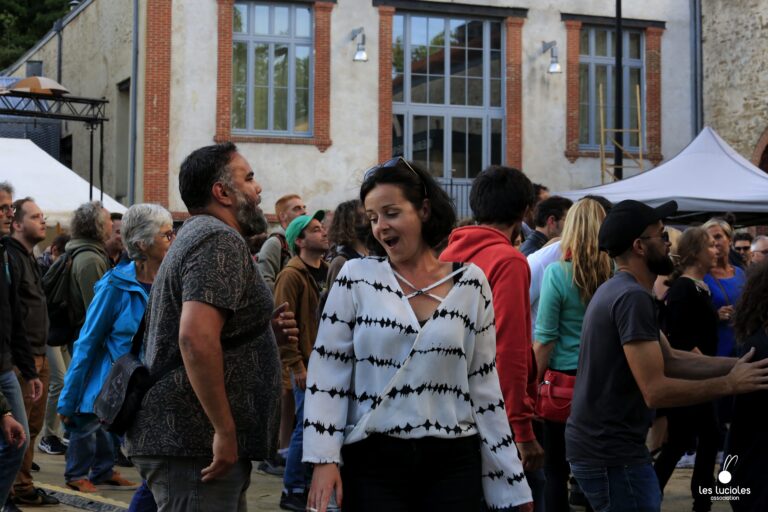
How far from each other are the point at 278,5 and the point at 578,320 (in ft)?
61.6

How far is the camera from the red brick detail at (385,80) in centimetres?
2486

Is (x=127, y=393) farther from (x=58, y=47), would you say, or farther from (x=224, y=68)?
(x=58, y=47)

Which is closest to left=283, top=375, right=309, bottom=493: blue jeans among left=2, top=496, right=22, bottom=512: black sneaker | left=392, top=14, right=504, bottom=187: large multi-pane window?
left=2, top=496, right=22, bottom=512: black sneaker

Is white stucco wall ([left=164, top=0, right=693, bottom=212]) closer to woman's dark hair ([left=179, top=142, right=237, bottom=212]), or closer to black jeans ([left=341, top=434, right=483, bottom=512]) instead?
woman's dark hair ([left=179, top=142, right=237, bottom=212])

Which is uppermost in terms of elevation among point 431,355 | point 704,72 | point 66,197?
point 704,72

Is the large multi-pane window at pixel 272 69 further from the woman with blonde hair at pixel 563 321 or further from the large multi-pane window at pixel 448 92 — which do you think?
the woman with blonde hair at pixel 563 321

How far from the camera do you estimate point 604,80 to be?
2656 cm

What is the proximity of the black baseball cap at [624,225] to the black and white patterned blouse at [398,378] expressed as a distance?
1.32 metres

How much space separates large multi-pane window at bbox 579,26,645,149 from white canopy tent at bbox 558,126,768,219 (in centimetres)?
943

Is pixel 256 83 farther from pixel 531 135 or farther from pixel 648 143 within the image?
pixel 648 143

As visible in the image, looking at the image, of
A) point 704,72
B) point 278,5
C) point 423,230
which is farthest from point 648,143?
point 423,230

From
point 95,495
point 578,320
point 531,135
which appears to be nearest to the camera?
point 578,320

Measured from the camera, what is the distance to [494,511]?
13.4ft

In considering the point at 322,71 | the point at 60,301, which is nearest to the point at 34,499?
the point at 60,301
